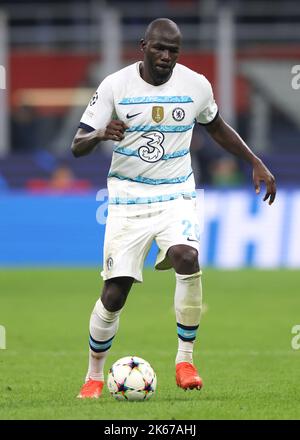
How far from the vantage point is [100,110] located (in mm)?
7723

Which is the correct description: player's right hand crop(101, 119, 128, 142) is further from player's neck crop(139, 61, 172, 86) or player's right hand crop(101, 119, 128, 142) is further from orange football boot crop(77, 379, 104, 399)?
orange football boot crop(77, 379, 104, 399)

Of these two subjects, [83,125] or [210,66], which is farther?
[210,66]

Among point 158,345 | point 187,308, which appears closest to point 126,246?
point 187,308

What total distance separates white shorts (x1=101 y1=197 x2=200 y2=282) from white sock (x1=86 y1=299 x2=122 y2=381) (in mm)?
237

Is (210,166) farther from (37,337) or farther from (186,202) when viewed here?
(186,202)

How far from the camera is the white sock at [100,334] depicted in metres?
7.85

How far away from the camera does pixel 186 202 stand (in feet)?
26.1

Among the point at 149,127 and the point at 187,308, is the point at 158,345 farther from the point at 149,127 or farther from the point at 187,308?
the point at 149,127

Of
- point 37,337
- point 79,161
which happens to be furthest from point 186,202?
point 79,161

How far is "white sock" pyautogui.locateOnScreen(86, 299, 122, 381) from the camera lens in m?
7.85

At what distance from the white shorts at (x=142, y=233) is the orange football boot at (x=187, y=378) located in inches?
25.4

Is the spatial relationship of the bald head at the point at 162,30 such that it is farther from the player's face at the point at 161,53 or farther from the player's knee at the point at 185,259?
the player's knee at the point at 185,259
